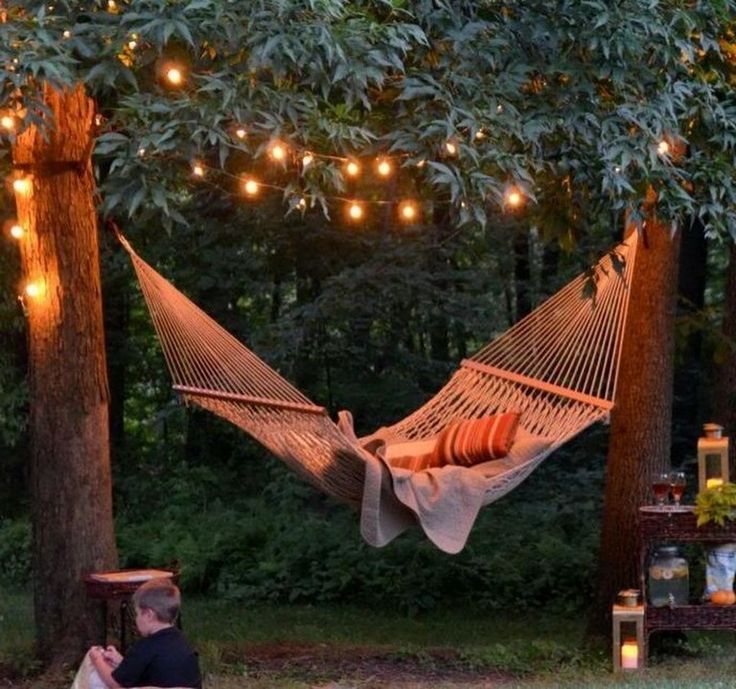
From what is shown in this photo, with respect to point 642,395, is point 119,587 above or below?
below

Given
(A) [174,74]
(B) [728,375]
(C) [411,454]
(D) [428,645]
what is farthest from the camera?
(B) [728,375]

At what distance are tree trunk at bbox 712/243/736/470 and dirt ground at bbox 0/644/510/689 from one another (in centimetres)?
182

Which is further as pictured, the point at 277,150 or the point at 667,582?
the point at 667,582

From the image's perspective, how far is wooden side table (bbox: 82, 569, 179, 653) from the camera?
475 centimetres

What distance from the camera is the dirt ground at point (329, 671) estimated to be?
5.10m

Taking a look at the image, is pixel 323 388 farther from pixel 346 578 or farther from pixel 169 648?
pixel 169 648

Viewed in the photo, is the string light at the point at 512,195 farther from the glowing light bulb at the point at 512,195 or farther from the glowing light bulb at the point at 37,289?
the glowing light bulb at the point at 37,289

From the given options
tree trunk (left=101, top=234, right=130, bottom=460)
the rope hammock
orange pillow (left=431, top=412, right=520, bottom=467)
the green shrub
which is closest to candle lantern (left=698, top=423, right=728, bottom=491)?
the rope hammock

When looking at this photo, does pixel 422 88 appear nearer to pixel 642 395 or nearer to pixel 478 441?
pixel 478 441

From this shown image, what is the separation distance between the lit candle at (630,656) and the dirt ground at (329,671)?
44 centimetres

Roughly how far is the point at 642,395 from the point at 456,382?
750 mm

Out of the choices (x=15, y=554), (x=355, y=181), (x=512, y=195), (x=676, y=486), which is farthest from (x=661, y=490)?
(x=15, y=554)

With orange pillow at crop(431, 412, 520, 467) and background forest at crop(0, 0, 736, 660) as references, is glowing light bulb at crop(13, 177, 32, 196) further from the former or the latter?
orange pillow at crop(431, 412, 520, 467)

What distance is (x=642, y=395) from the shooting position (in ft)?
18.9
